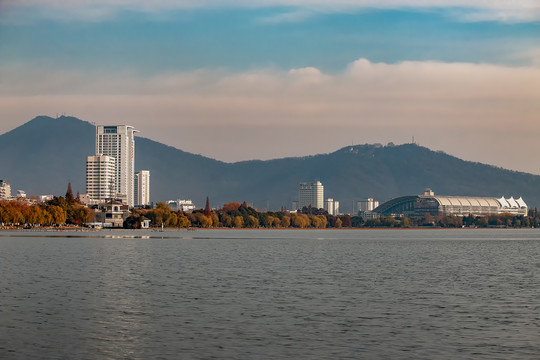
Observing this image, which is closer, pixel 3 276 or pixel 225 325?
pixel 225 325

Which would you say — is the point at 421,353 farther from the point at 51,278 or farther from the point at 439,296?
the point at 51,278

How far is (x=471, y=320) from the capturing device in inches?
1752

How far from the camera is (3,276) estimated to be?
238ft

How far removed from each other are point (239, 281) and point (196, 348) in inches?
1344

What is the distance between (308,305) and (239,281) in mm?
19059

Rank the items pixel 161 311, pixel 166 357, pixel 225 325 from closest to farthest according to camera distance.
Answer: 1. pixel 166 357
2. pixel 225 325
3. pixel 161 311

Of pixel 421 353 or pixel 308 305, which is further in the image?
pixel 308 305

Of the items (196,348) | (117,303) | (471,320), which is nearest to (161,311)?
(117,303)

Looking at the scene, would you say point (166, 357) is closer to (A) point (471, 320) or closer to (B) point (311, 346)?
(B) point (311, 346)

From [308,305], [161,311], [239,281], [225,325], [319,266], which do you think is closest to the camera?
[225,325]

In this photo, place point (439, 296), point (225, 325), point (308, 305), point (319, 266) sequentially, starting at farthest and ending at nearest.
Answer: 1. point (319, 266)
2. point (439, 296)
3. point (308, 305)
4. point (225, 325)

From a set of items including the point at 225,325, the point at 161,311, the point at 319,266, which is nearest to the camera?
the point at 225,325

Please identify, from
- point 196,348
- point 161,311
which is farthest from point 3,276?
point 196,348

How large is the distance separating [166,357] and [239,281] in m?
36.1
